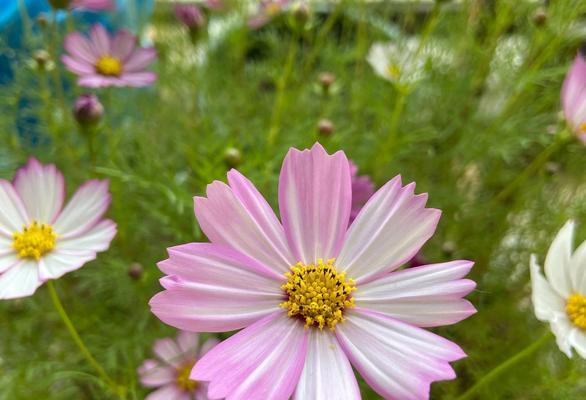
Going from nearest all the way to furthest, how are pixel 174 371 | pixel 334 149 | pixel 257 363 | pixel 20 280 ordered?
pixel 257 363, pixel 20 280, pixel 174 371, pixel 334 149

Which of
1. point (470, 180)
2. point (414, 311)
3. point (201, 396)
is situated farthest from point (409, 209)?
point (470, 180)

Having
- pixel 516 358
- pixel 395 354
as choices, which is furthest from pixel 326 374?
pixel 516 358

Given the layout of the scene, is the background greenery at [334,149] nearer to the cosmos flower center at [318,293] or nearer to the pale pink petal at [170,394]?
the pale pink petal at [170,394]

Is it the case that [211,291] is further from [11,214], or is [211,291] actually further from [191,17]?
[191,17]

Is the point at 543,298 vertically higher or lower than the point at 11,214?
lower

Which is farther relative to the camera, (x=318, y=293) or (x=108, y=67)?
(x=108, y=67)

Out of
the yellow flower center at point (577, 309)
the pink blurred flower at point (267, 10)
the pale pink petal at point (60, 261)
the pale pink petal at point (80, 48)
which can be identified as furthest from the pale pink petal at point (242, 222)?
the pink blurred flower at point (267, 10)

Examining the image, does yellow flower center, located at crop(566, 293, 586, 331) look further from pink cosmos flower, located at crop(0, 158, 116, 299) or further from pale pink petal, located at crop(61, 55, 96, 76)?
pale pink petal, located at crop(61, 55, 96, 76)
